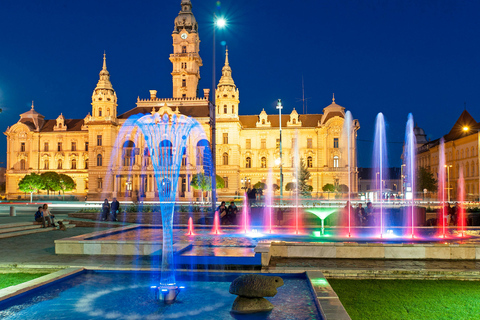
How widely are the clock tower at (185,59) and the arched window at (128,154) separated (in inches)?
434

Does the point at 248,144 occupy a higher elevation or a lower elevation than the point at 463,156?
higher

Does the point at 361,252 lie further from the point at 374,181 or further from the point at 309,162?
the point at 374,181

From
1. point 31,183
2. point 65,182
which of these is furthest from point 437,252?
point 65,182

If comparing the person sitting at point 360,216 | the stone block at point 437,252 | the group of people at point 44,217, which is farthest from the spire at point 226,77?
the stone block at point 437,252

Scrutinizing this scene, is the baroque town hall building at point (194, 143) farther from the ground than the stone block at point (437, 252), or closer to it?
farther from the ground

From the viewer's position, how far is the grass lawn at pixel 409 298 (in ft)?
22.9

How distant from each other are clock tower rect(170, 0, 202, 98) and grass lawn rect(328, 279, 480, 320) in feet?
207

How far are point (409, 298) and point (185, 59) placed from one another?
6627 cm

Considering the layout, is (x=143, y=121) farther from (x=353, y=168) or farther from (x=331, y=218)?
(x=331, y=218)

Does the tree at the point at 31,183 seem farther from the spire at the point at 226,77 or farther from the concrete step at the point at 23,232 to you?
the concrete step at the point at 23,232

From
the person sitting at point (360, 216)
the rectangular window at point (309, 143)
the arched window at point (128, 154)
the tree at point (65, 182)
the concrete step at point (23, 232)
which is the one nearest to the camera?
the concrete step at point (23, 232)

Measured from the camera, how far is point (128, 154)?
6712 cm

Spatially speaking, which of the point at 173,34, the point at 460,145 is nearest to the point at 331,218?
the point at 460,145

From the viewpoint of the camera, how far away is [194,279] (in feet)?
30.0
